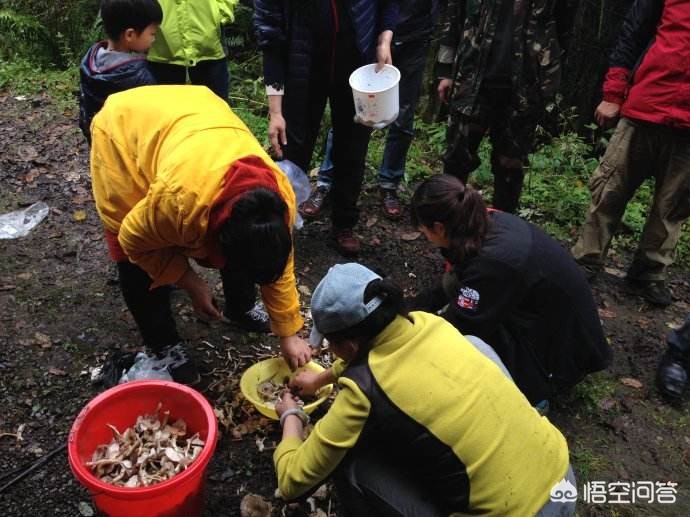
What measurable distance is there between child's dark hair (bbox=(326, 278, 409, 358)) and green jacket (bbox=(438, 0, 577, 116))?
2289 millimetres

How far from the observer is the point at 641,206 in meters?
5.32

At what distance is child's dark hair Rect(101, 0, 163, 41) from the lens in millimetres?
3262

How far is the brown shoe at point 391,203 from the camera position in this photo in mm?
4953

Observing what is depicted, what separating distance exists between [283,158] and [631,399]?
8.83 feet

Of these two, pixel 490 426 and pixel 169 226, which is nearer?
pixel 490 426

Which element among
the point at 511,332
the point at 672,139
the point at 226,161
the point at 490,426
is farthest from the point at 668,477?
the point at 226,161

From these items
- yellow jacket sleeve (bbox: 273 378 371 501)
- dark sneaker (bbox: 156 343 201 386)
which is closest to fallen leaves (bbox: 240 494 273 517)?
yellow jacket sleeve (bbox: 273 378 371 501)

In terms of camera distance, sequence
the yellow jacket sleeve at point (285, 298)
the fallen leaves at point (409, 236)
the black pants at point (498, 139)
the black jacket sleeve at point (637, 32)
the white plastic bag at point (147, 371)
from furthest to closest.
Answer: the fallen leaves at point (409, 236)
the black pants at point (498, 139)
the black jacket sleeve at point (637, 32)
the white plastic bag at point (147, 371)
the yellow jacket sleeve at point (285, 298)

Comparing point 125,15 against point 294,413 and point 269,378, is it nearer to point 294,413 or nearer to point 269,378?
point 269,378

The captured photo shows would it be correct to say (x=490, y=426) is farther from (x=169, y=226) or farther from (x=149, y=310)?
(x=149, y=310)

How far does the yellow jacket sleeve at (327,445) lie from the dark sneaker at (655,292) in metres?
3.13

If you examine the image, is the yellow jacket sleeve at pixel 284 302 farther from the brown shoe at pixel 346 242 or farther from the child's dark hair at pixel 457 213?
the brown shoe at pixel 346 242

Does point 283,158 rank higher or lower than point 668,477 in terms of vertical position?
higher

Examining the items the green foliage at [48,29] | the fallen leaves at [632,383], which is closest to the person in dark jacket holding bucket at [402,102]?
the fallen leaves at [632,383]
